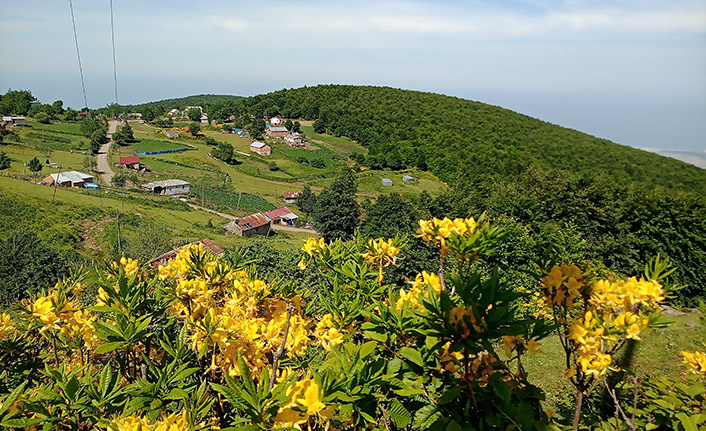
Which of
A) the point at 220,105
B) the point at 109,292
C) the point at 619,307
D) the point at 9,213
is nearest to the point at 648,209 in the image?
the point at 619,307

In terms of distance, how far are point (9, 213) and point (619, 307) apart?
38.9 metres

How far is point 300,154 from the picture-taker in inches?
2980

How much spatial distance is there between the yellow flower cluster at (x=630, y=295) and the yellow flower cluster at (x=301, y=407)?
1441 mm

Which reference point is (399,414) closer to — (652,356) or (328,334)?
(328,334)

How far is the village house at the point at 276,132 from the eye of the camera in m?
84.6

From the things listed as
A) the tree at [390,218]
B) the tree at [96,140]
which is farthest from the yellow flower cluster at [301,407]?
the tree at [96,140]

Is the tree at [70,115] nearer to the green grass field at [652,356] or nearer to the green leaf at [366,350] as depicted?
the green grass field at [652,356]

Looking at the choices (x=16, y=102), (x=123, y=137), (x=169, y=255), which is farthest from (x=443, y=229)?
(x=16, y=102)

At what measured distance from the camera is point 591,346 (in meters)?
1.82

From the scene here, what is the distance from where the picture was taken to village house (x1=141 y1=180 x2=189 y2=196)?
162 feet

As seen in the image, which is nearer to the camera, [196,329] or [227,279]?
[196,329]

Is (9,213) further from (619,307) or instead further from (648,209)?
(648,209)

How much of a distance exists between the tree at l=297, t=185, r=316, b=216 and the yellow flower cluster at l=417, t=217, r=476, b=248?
161ft

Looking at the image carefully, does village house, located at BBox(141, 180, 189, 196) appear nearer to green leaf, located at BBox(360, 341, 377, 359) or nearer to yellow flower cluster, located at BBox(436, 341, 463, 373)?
green leaf, located at BBox(360, 341, 377, 359)
